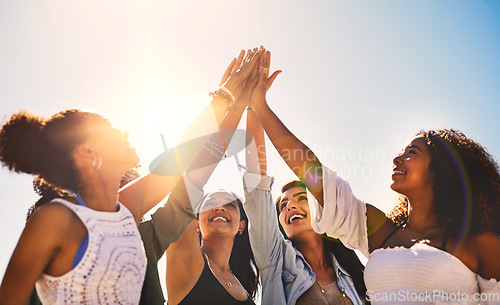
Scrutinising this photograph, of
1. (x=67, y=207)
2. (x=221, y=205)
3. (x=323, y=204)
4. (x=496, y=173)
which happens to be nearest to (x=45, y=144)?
(x=67, y=207)

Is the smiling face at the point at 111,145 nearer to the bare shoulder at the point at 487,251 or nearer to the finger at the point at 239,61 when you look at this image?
the finger at the point at 239,61

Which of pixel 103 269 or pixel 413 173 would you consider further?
pixel 413 173

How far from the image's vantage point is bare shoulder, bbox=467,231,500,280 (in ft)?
11.5

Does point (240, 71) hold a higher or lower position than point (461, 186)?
higher

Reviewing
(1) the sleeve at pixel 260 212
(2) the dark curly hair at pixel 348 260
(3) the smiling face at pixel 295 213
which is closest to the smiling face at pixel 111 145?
(1) the sleeve at pixel 260 212

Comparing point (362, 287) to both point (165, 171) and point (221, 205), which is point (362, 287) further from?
point (165, 171)

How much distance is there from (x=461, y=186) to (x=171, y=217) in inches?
110

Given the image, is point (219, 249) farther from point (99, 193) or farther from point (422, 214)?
point (99, 193)

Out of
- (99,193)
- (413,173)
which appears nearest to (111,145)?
(99,193)

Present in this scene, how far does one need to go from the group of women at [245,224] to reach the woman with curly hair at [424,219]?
1 cm

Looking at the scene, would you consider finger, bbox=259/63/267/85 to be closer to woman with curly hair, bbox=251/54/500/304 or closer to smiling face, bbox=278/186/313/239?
woman with curly hair, bbox=251/54/500/304

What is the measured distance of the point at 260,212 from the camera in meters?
5.18

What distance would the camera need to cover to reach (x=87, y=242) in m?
2.58

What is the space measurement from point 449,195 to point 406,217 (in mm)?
494
